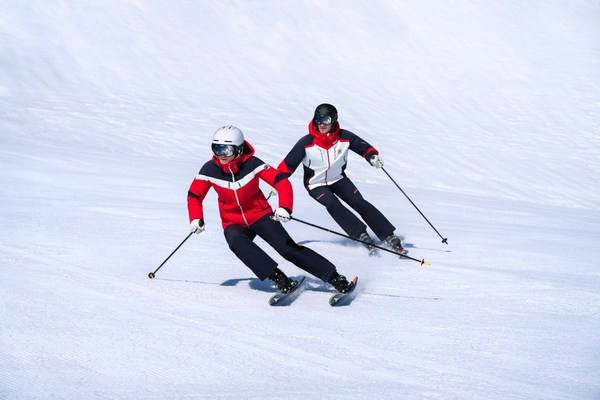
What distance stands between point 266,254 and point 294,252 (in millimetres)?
234

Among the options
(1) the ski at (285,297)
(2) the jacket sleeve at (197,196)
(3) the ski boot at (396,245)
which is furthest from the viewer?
(3) the ski boot at (396,245)

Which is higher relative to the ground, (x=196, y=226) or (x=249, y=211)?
(x=249, y=211)

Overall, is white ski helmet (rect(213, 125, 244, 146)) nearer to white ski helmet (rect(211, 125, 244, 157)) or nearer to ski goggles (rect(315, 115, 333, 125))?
white ski helmet (rect(211, 125, 244, 157))

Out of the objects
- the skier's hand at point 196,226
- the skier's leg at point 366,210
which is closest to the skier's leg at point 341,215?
the skier's leg at point 366,210

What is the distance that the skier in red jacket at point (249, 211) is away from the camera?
5531 mm

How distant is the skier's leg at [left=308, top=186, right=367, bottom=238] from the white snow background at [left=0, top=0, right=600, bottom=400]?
285 mm

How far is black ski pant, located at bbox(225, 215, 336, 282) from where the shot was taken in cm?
553

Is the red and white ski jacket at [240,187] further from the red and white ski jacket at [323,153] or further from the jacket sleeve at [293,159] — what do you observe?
the red and white ski jacket at [323,153]

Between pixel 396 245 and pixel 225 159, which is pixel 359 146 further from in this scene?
pixel 225 159

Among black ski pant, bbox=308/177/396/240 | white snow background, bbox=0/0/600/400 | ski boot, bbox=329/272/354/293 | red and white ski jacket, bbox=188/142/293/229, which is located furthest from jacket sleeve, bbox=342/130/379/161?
ski boot, bbox=329/272/354/293

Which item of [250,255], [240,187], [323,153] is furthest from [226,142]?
[323,153]

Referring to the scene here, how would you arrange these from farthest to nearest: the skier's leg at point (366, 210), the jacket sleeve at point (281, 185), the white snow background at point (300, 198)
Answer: the skier's leg at point (366, 210), the jacket sleeve at point (281, 185), the white snow background at point (300, 198)

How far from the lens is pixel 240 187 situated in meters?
5.63

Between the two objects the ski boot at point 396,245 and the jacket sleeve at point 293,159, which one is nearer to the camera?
the jacket sleeve at point 293,159
